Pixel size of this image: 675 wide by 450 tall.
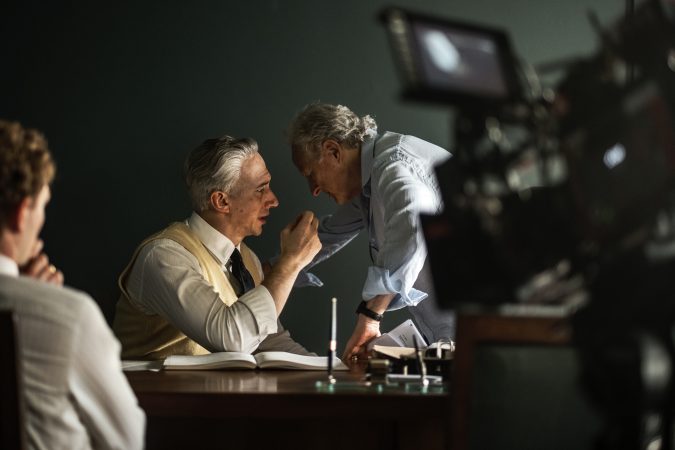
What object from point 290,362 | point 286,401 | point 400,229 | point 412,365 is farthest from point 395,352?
point 286,401

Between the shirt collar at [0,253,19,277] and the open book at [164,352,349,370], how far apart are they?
0.85 m

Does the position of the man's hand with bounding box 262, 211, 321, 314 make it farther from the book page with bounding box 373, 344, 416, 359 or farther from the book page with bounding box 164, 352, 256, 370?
the book page with bounding box 373, 344, 416, 359

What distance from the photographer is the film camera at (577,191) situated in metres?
1.16

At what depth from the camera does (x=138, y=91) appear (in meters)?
2.99

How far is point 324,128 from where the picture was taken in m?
2.79

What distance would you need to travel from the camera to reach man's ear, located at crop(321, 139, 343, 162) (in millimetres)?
2830

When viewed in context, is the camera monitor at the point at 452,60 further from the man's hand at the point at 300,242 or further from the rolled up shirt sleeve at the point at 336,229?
the rolled up shirt sleeve at the point at 336,229

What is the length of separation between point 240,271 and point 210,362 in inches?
25.4

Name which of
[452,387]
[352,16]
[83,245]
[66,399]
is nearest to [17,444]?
[66,399]

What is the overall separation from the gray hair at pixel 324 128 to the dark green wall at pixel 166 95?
21 cm

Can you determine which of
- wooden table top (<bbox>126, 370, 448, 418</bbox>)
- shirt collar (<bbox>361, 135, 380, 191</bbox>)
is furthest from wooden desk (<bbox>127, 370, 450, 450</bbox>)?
shirt collar (<bbox>361, 135, 380, 191</bbox>)

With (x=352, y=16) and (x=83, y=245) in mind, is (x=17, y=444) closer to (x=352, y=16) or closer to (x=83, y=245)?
(x=83, y=245)

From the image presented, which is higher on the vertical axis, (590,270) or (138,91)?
(138,91)

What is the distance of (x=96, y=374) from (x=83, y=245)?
1790 mm
